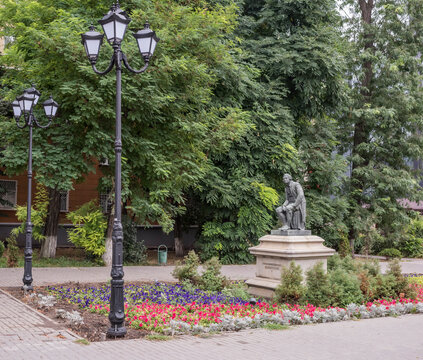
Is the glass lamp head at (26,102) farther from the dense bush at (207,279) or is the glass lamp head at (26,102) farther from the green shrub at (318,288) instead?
the green shrub at (318,288)

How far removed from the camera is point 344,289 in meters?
11.6

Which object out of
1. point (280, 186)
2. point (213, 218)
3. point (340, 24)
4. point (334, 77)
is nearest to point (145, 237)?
point (213, 218)

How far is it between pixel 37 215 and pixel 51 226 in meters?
1.19

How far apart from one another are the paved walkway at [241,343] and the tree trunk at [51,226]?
12048 millimetres

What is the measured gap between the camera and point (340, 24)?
28.8 meters

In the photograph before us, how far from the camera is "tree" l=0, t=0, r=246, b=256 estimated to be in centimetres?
1731

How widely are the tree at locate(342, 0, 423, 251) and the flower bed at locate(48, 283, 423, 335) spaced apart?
14.2 metres

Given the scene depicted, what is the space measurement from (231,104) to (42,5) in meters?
8.53

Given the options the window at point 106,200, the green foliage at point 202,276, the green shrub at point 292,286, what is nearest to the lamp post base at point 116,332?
the green shrub at point 292,286

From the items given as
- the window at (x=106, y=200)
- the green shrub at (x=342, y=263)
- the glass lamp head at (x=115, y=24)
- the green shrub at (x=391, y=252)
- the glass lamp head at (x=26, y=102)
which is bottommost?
the green shrub at (x=391, y=252)

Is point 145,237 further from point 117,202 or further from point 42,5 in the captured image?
point 117,202

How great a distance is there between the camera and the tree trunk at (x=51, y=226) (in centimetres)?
2230

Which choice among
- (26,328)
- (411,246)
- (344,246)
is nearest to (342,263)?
(26,328)

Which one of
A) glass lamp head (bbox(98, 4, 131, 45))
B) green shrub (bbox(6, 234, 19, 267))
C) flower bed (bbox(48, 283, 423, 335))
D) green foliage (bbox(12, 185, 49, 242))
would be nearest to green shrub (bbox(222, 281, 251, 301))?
flower bed (bbox(48, 283, 423, 335))
